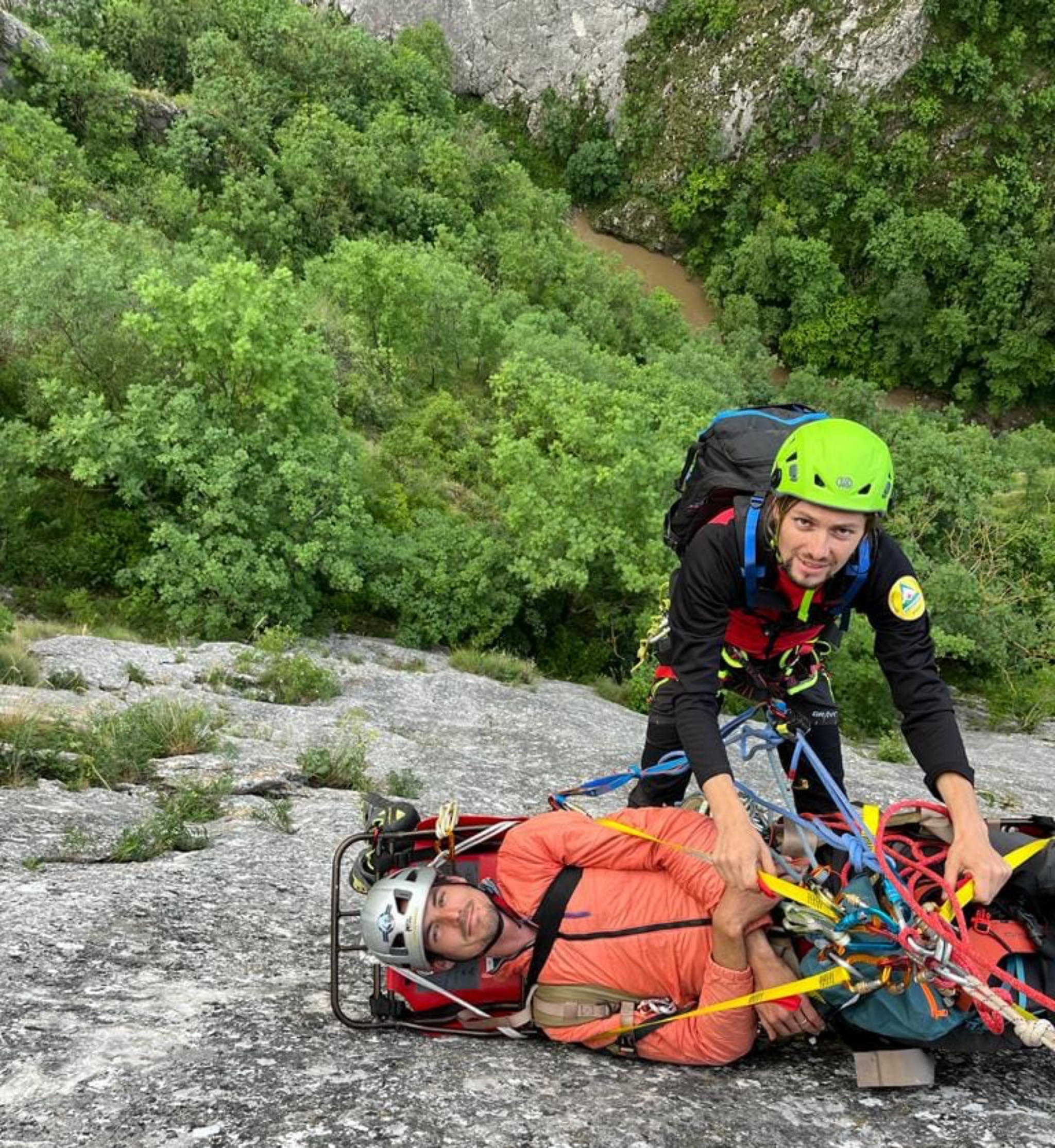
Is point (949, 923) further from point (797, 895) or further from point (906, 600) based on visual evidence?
point (906, 600)

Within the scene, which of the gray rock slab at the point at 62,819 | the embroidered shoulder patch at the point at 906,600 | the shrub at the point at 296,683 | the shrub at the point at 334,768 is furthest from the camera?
the shrub at the point at 296,683

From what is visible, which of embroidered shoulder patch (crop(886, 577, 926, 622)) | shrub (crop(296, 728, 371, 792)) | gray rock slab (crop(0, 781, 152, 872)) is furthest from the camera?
shrub (crop(296, 728, 371, 792))

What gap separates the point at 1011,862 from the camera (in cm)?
289

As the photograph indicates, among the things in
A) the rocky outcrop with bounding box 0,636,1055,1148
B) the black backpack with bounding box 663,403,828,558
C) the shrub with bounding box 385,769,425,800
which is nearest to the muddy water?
the shrub with bounding box 385,769,425,800

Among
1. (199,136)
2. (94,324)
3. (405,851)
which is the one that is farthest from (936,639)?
(199,136)

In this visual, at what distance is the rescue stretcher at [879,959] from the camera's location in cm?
263

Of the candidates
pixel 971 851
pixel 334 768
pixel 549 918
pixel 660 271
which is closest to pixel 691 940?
pixel 549 918

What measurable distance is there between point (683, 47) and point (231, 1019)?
5292cm

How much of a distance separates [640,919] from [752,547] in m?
1.56

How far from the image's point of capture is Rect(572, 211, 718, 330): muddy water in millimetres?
42719

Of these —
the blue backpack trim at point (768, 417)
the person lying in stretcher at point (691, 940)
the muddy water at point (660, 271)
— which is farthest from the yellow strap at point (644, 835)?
the muddy water at point (660, 271)

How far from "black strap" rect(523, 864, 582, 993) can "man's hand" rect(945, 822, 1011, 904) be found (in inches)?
57.0

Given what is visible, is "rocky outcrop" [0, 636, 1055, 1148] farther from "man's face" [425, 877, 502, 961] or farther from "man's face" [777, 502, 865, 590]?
"man's face" [777, 502, 865, 590]

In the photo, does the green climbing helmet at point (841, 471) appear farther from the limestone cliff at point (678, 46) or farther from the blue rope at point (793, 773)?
the limestone cliff at point (678, 46)
